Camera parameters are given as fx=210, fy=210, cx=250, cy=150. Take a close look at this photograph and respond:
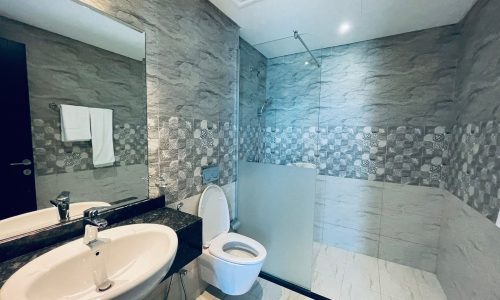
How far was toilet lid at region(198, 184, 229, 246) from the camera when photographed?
5.55 feet

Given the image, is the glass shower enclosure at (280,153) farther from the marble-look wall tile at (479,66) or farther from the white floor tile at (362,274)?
the marble-look wall tile at (479,66)

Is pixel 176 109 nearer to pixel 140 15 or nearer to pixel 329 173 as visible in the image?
pixel 140 15

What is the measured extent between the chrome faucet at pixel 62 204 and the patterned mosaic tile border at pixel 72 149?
13 centimetres

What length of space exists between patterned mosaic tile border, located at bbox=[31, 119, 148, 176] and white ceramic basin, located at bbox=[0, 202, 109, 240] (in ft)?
0.60

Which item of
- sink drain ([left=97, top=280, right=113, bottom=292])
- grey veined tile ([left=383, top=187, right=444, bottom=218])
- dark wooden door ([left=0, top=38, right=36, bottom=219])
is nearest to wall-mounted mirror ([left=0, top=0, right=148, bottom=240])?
dark wooden door ([left=0, top=38, right=36, bottom=219])

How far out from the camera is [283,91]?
7.77 feet

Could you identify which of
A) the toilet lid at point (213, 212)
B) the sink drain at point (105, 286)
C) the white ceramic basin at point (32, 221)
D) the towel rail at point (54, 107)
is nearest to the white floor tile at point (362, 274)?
the toilet lid at point (213, 212)

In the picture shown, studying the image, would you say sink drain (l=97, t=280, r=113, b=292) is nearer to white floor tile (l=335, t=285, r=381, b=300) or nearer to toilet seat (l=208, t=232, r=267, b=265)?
toilet seat (l=208, t=232, r=267, b=265)

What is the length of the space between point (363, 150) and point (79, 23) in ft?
8.36

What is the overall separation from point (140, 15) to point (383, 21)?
1.97 meters

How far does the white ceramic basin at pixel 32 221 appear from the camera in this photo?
87cm

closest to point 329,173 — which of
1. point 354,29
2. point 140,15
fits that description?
point 354,29

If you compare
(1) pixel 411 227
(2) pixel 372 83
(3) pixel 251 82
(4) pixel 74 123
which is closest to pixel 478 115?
(2) pixel 372 83

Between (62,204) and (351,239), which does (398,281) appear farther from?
(62,204)
